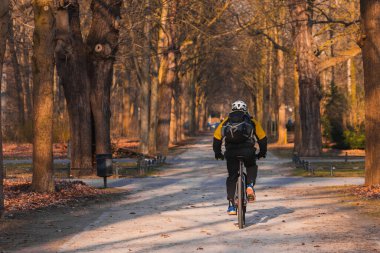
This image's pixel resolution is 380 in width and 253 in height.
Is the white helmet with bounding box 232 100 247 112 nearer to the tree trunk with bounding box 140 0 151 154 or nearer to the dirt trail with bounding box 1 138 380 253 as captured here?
the dirt trail with bounding box 1 138 380 253

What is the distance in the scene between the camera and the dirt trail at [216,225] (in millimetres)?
10711

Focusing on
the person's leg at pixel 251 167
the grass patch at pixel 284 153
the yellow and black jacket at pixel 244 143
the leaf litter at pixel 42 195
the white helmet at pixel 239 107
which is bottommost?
the grass patch at pixel 284 153

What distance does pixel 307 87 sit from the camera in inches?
1457

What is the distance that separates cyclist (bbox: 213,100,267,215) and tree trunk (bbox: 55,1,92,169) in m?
13.0

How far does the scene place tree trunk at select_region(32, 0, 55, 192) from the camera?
17.7 metres

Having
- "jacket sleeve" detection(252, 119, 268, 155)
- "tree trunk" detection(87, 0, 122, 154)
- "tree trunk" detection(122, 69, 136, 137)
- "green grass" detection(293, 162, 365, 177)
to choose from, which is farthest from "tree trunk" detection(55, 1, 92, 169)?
"tree trunk" detection(122, 69, 136, 137)

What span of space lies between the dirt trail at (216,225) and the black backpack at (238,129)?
1.37 metres

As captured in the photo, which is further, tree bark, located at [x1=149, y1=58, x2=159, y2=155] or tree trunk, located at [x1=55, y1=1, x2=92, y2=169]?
tree bark, located at [x1=149, y1=58, x2=159, y2=155]

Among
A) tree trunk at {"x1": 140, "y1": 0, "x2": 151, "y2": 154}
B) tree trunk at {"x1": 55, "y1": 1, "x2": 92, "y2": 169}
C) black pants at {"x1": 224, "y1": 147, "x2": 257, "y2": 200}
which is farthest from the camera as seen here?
tree trunk at {"x1": 140, "y1": 0, "x2": 151, "y2": 154}

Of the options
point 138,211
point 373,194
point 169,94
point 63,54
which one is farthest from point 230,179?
point 169,94

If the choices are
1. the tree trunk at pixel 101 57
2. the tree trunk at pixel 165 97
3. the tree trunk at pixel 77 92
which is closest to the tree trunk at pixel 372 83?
the tree trunk at pixel 77 92

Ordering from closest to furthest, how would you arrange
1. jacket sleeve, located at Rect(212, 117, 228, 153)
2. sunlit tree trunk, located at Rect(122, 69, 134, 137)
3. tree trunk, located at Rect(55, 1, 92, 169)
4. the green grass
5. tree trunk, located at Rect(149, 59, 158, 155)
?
jacket sleeve, located at Rect(212, 117, 228, 153) < tree trunk, located at Rect(55, 1, 92, 169) < the green grass < tree trunk, located at Rect(149, 59, 158, 155) < sunlit tree trunk, located at Rect(122, 69, 134, 137)

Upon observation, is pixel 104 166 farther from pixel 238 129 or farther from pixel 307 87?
pixel 307 87

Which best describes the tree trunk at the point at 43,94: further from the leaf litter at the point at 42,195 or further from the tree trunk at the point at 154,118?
the tree trunk at the point at 154,118
